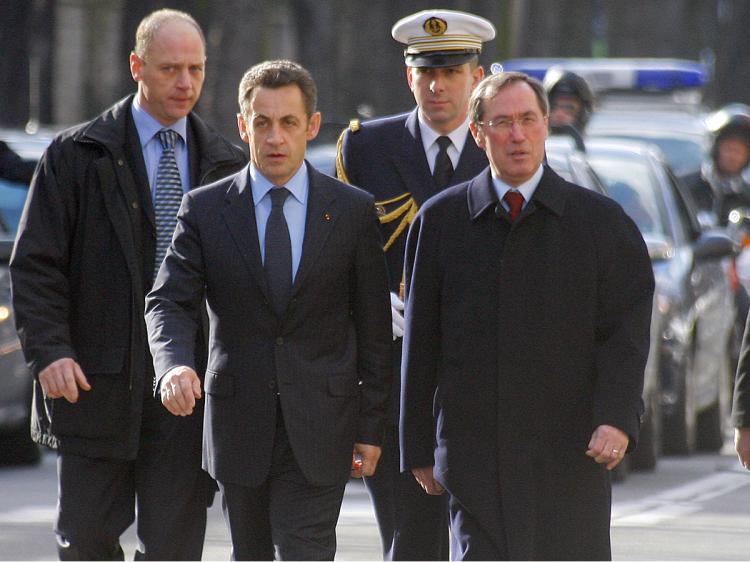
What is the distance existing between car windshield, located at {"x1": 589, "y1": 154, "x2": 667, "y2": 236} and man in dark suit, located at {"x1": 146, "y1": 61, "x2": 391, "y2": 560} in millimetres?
6513

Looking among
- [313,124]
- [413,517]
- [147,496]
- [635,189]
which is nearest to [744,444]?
[413,517]

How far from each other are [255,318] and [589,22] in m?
55.6

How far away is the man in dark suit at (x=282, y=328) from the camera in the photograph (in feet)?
20.7

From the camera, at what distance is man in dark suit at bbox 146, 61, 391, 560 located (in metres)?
6.30

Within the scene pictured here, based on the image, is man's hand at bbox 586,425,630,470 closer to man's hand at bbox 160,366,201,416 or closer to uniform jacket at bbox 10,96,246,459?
man's hand at bbox 160,366,201,416

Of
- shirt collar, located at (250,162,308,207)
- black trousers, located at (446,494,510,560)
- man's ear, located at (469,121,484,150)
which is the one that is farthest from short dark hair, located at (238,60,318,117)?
black trousers, located at (446,494,510,560)

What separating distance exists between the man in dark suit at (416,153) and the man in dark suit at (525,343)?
2.85 feet

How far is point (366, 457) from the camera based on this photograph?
6355 mm

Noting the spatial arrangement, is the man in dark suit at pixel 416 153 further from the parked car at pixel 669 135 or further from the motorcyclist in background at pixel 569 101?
the parked car at pixel 669 135

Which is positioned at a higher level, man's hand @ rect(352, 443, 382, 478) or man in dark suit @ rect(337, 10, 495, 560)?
man in dark suit @ rect(337, 10, 495, 560)

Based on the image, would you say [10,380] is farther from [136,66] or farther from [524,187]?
[524,187]

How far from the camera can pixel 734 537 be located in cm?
973

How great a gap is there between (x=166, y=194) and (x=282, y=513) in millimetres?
1262

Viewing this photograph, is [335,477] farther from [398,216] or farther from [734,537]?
[734,537]
